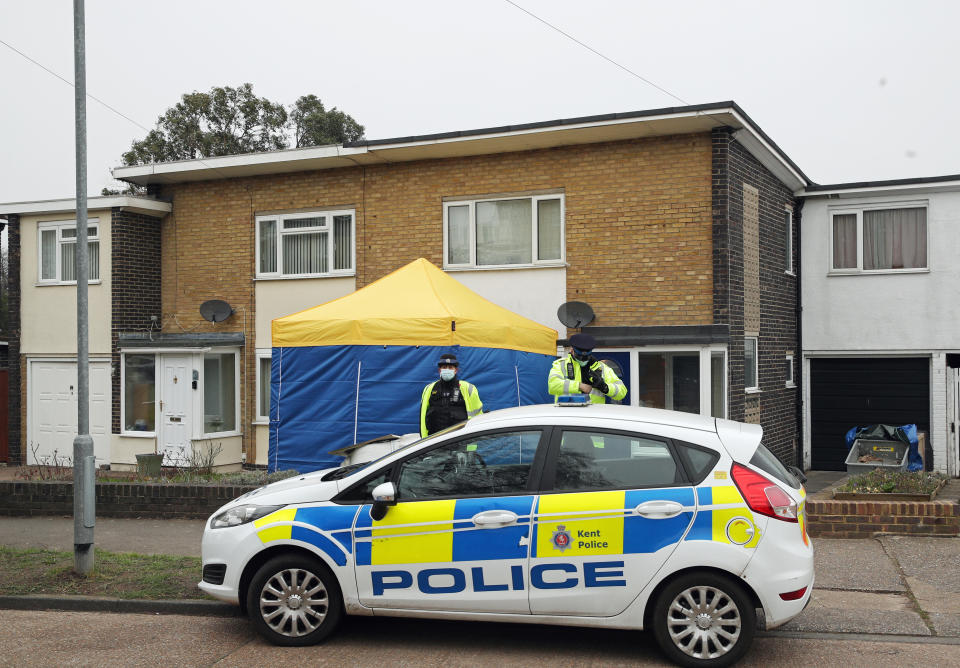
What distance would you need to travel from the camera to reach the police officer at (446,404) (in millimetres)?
9289

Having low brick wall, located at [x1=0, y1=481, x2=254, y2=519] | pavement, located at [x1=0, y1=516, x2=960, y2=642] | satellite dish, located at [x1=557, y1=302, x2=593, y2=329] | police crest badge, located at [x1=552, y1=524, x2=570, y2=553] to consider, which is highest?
satellite dish, located at [x1=557, y1=302, x2=593, y2=329]

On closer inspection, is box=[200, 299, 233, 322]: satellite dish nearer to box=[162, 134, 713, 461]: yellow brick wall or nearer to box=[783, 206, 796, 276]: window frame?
box=[162, 134, 713, 461]: yellow brick wall

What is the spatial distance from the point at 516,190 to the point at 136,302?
7.04 meters

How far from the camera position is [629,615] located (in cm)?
557

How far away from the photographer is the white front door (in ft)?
50.5

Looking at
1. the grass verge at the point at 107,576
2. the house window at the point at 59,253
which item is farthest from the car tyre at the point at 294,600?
the house window at the point at 59,253

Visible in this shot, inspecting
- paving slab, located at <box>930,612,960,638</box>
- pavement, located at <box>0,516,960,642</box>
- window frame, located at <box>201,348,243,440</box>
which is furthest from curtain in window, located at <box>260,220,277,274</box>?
paving slab, located at <box>930,612,960,638</box>

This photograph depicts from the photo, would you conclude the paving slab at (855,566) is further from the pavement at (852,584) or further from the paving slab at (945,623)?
the paving slab at (945,623)

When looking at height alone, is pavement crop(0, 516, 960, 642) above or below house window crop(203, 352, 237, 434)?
below

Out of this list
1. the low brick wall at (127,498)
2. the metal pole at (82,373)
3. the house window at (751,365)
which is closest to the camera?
the metal pole at (82,373)

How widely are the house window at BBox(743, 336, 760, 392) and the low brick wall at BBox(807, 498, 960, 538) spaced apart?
14.8 feet

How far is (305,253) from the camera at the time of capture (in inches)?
611

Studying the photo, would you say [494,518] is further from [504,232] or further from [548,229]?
[504,232]

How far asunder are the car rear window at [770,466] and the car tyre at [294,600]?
2732mm
